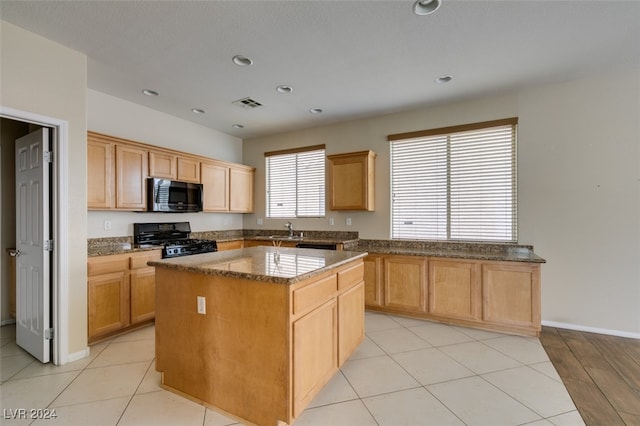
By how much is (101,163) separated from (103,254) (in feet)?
3.42

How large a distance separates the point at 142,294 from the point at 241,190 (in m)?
2.46

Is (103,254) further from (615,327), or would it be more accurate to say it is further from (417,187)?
(615,327)

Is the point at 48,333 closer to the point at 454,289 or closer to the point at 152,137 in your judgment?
the point at 152,137

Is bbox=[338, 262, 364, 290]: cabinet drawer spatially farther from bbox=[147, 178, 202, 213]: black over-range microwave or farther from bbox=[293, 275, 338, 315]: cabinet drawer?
bbox=[147, 178, 202, 213]: black over-range microwave

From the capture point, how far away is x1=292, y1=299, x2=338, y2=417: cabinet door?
69.2 inches

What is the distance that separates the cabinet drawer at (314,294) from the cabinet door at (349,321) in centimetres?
20

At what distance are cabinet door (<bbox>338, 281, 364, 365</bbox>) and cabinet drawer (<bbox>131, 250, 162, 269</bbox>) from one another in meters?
2.45

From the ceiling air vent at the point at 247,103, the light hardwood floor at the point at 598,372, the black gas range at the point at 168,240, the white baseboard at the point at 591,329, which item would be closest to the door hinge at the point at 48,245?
the black gas range at the point at 168,240

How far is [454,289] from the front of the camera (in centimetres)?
347

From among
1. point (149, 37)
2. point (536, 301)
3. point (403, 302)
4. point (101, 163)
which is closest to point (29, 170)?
point (101, 163)

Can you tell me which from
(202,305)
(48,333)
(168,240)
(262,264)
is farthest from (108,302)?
(262,264)

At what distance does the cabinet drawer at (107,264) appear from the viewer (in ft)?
9.57

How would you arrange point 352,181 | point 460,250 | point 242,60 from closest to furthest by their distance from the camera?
point 242,60, point 460,250, point 352,181

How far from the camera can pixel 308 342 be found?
6.18 feet
